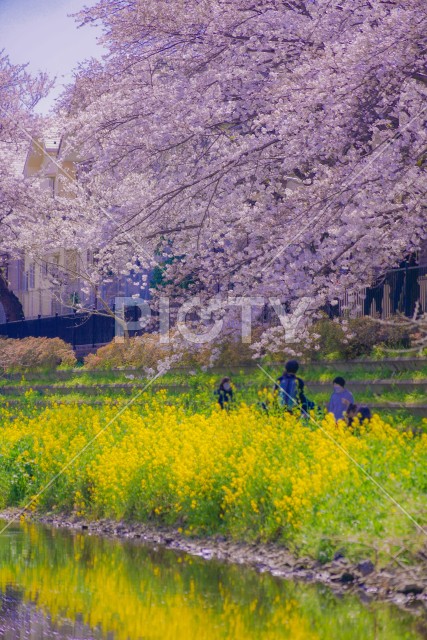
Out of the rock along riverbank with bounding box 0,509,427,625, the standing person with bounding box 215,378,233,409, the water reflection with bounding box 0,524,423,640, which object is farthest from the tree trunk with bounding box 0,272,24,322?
the water reflection with bounding box 0,524,423,640

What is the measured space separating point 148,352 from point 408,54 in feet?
42.5

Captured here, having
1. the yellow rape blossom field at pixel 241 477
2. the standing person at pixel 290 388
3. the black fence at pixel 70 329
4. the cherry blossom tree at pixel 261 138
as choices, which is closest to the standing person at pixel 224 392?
the yellow rape blossom field at pixel 241 477

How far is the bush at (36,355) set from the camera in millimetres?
33000

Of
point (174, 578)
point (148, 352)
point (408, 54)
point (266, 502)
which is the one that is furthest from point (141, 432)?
point (148, 352)

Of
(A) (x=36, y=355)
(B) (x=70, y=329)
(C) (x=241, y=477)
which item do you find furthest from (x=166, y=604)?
(B) (x=70, y=329)

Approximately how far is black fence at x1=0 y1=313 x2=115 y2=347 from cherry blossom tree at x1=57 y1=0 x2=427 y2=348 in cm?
907

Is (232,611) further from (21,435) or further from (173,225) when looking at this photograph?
(173,225)

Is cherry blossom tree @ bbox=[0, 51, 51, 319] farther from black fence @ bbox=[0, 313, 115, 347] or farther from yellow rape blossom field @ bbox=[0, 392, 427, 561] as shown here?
yellow rape blossom field @ bbox=[0, 392, 427, 561]

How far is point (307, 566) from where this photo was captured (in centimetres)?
1101

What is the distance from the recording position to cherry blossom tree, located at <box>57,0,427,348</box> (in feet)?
51.3

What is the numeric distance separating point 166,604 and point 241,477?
348 cm

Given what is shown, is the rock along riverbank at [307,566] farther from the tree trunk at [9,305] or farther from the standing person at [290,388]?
the tree trunk at [9,305]

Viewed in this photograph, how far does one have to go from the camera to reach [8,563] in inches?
472

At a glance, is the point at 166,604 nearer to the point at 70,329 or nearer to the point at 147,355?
the point at 147,355
